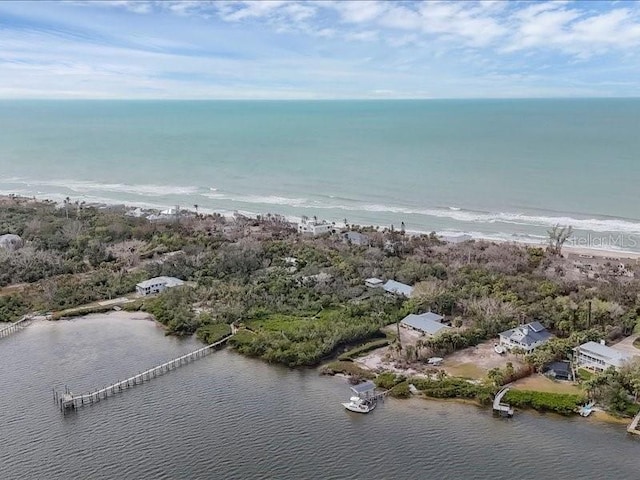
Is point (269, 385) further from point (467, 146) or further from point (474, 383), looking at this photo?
point (467, 146)

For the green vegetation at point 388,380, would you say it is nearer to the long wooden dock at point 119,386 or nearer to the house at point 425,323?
the house at point 425,323

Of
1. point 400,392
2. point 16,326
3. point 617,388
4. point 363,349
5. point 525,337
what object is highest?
point 525,337

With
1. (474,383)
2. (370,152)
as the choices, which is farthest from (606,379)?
(370,152)

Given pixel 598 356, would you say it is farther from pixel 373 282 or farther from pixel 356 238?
pixel 356 238

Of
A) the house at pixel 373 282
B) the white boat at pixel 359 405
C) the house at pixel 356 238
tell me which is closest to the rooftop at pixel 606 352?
the white boat at pixel 359 405

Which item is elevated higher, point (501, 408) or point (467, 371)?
point (467, 371)

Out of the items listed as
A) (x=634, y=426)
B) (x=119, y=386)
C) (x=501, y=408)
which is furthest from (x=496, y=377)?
(x=119, y=386)

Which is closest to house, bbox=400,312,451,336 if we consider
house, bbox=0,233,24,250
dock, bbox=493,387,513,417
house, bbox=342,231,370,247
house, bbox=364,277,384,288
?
house, bbox=364,277,384,288
